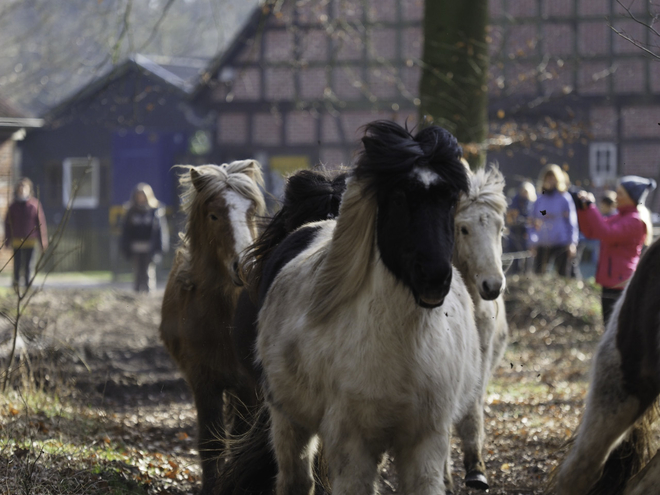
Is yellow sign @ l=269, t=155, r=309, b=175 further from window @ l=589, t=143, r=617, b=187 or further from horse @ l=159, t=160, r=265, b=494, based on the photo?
horse @ l=159, t=160, r=265, b=494

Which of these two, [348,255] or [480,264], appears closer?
[348,255]

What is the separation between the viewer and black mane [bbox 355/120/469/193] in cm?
339

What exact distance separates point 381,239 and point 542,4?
908 inches

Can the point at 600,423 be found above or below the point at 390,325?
below

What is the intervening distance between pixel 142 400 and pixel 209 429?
12.3 ft

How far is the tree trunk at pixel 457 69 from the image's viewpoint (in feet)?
32.5

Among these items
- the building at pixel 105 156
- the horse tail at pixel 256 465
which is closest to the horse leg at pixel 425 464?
the horse tail at pixel 256 465

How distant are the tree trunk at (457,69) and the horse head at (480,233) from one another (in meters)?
4.38

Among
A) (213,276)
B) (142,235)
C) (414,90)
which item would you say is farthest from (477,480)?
(414,90)

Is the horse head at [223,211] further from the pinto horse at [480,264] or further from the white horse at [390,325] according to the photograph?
the white horse at [390,325]

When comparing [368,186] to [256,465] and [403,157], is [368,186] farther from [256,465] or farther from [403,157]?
[256,465]

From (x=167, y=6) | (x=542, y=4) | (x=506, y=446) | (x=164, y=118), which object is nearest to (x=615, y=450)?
(x=506, y=446)

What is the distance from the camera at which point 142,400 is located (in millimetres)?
8758

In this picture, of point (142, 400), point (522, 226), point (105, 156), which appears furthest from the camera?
point (105, 156)
